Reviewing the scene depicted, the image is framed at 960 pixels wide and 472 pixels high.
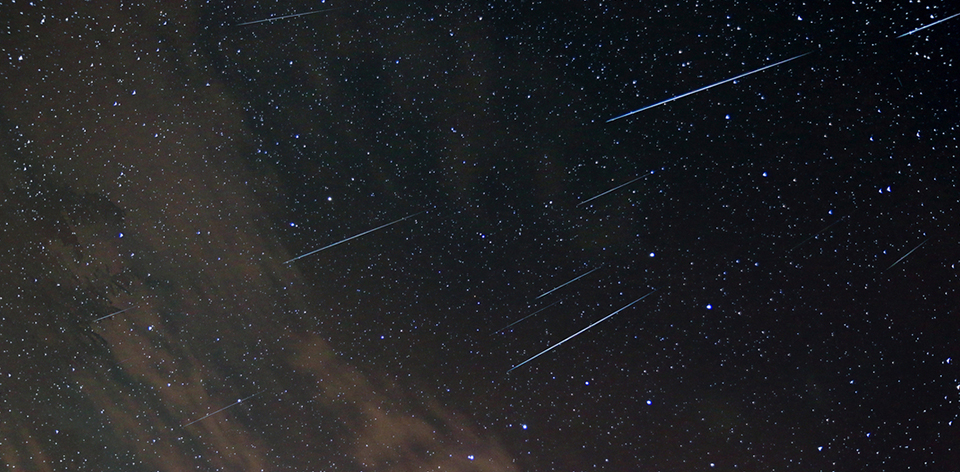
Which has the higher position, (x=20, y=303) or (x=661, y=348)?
(x=20, y=303)

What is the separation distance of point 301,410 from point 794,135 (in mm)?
521

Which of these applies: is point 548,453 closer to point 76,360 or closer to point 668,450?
point 668,450

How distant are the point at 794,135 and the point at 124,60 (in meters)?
0.62

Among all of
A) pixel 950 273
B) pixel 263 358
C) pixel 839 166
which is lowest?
pixel 950 273

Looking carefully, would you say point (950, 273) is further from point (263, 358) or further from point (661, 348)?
point (263, 358)

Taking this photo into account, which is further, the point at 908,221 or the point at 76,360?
the point at 76,360

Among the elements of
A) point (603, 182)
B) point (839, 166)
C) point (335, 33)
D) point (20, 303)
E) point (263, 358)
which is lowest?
point (839, 166)

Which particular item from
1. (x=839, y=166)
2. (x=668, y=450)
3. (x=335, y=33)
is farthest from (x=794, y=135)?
(x=335, y=33)

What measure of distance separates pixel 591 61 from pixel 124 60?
1.48 feet

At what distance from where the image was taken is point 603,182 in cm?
51

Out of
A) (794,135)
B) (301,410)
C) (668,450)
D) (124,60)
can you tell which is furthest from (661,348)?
(124,60)

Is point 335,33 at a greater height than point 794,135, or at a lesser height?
greater

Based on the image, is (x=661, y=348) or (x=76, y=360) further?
(x=76, y=360)

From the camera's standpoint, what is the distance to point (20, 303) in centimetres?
64
